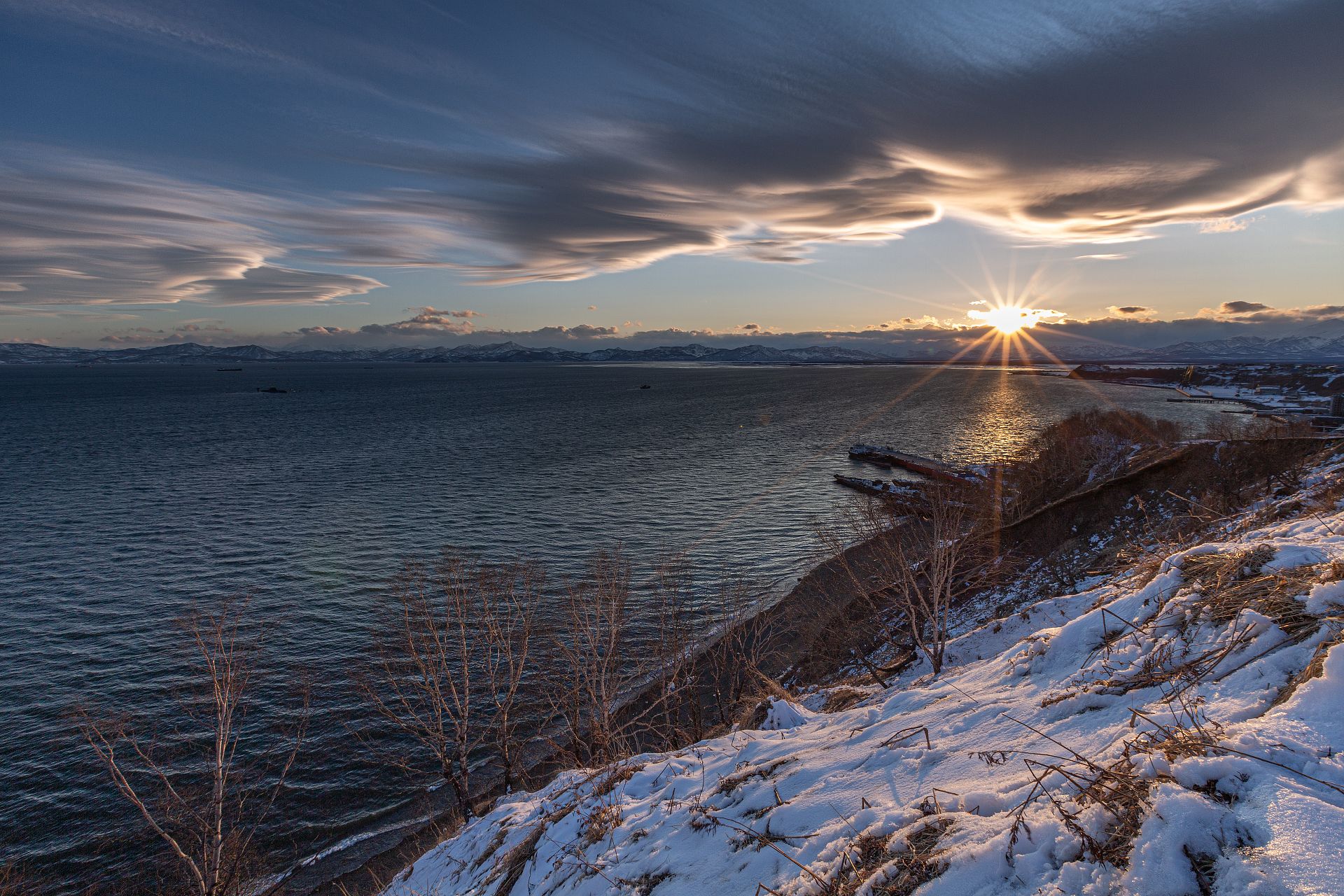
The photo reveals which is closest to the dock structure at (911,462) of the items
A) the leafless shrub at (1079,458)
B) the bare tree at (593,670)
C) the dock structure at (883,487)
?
the leafless shrub at (1079,458)

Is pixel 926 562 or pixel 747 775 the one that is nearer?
pixel 747 775

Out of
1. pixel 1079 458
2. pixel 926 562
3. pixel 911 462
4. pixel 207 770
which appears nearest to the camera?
pixel 207 770

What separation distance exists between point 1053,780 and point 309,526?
50.0 m

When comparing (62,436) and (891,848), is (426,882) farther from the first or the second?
(62,436)

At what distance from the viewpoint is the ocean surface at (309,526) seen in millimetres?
20719

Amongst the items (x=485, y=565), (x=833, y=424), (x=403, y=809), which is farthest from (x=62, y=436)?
(x=833, y=424)

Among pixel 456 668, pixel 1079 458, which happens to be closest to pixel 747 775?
pixel 456 668

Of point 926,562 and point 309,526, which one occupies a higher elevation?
point 926,562

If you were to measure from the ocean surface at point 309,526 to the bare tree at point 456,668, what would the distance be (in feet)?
4.44

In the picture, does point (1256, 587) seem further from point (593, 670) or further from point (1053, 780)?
point (593, 670)

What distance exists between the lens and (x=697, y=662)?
26.4 meters

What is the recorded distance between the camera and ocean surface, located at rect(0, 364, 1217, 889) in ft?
68.0

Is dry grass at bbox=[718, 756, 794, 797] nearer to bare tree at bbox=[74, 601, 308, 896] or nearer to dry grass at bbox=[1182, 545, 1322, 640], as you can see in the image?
dry grass at bbox=[1182, 545, 1322, 640]

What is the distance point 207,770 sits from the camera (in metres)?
20.2
